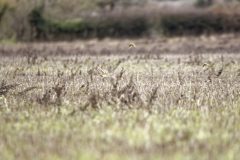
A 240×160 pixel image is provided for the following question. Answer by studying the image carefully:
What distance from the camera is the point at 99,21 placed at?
29016mm

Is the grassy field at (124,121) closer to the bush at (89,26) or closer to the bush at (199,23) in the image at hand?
the bush at (89,26)

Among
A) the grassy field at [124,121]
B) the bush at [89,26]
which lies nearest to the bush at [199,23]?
the bush at [89,26]

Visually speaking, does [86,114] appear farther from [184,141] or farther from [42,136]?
[184,141]

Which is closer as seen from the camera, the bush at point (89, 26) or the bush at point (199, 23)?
the bush at point (89, 26)

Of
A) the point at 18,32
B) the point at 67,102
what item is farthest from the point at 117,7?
the point at 67,102

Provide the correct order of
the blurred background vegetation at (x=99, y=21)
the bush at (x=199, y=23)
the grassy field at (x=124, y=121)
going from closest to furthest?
the grassy field at (x=124, y=121) → the blurred background vegetation at (x=99, y=21) → the bush at (x=199, y=23)

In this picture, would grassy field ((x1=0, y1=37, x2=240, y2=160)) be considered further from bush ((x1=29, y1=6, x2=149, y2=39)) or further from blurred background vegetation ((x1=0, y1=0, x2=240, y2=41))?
bush ((x1=29, y1=6, x2=149, y2=39))

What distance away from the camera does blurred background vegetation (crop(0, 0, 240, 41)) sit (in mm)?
26469

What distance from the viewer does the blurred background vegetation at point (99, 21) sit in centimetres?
2647

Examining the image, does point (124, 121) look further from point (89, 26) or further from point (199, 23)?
point (199, 23)

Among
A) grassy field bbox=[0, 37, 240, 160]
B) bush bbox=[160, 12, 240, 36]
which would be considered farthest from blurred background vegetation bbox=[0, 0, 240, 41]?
grassy field bbox=[0, 37, 240, 160]

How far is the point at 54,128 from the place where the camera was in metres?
5.34

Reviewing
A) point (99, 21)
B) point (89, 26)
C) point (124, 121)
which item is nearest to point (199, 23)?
point (99, 21)

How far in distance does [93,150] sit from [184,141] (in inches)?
35.5
